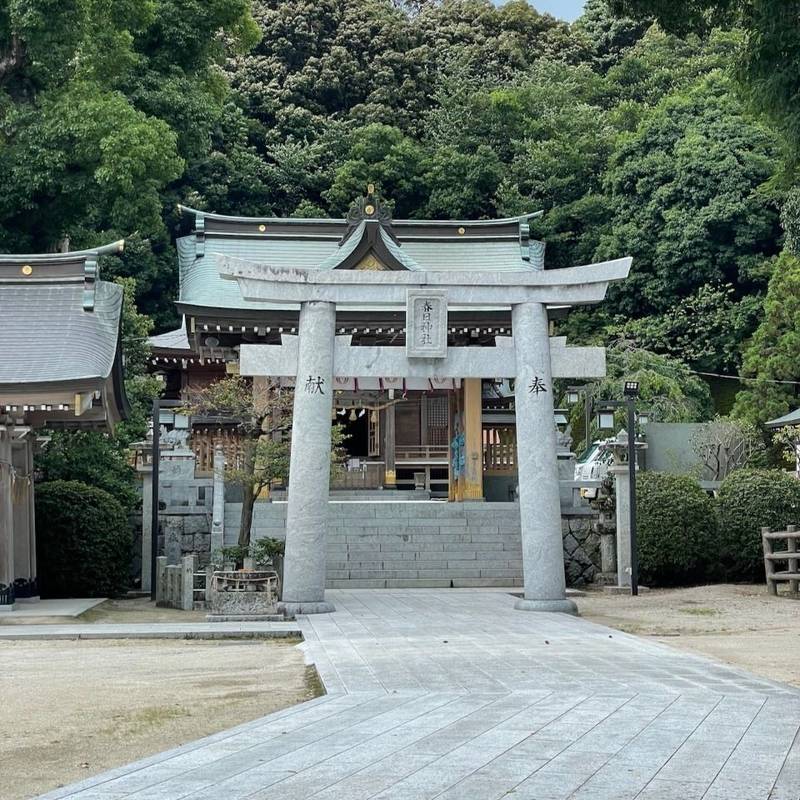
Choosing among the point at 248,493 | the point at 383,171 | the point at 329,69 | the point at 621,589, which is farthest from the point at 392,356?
the point at 329,69

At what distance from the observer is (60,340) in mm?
18750

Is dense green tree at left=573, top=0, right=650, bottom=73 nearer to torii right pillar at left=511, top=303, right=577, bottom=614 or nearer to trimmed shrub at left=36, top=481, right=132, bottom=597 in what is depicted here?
trimmed shrub at left=36, top=481, right=132, bottom=597

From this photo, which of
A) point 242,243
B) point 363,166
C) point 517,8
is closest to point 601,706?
point 242,243

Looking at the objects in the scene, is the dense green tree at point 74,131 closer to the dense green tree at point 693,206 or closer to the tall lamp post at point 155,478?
the tall lamp post at point 155,478

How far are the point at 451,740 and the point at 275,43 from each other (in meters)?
47.8

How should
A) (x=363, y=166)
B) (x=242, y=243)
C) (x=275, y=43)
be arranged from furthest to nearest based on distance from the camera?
(x=275, y=43) < (x=363, y=166) < (x=242, y=243)

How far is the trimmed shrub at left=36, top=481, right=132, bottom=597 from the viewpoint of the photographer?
66.8 feet

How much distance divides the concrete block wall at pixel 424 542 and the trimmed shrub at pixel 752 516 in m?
3.28

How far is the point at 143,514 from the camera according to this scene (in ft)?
72.8

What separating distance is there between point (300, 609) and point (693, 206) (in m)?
29.5

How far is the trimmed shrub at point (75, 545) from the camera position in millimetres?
20375

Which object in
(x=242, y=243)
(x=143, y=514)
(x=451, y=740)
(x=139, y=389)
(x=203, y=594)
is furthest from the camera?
(x=242, y=243)

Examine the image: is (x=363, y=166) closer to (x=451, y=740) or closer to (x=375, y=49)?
(x=375, y=49)

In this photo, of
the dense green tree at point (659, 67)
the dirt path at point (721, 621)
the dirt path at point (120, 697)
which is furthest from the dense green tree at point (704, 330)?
the dirt path at point (120, 697)
